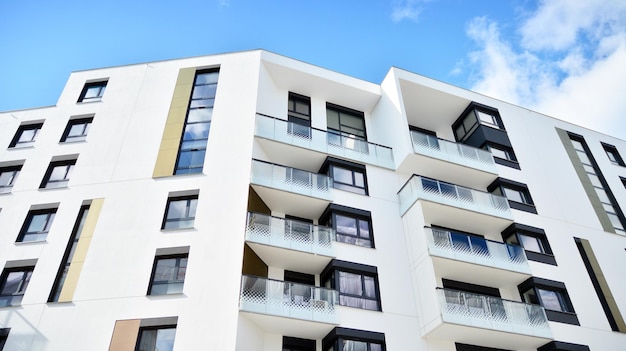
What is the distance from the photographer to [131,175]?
20625 millimetres

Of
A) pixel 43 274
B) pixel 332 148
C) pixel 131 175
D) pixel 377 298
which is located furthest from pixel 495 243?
pixel 43 274

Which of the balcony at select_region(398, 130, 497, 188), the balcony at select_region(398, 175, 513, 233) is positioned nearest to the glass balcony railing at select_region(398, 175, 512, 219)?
the balcony at select_region(398, 175, 513, 233)

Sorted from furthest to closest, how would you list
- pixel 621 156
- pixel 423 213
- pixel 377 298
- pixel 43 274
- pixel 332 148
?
pixel 621 156 < pixel 332 148 < pixel 423 213 < pixel 377 298 < pixel 43 274

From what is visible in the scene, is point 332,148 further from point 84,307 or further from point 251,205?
point 84,307

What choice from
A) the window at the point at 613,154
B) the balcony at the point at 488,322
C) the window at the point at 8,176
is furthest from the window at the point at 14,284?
the window at the point at 613,154

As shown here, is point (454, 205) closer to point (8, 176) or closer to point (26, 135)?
point (8, 176)

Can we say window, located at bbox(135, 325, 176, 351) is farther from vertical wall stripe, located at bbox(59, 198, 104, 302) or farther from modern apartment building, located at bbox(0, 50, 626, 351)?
vertical wall stripe, located at bbox(59, 198, 104, 302)

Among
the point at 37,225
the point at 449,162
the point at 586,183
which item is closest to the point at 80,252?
the point at 37,225

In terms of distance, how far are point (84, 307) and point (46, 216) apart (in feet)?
18.4

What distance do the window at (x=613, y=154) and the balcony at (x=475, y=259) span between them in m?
15.2

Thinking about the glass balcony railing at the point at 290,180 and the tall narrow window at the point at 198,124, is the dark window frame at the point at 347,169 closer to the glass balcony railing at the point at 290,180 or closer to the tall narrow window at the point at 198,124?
the glass balcony railing at the point at 290,180

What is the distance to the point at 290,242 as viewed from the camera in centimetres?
1898

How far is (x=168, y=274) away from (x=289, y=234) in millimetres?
4761

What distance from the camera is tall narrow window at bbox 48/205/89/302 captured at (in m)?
17.5
